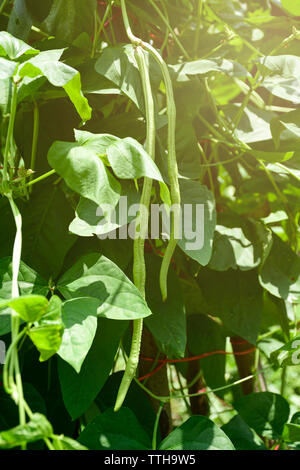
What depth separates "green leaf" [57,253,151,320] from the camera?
0.45 m

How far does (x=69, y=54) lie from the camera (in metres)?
0.61

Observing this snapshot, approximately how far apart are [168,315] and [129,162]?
242mm

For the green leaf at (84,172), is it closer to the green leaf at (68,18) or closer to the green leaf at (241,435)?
the green leaf at (68,18)

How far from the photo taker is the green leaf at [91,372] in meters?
0.51

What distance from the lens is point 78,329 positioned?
415 mm

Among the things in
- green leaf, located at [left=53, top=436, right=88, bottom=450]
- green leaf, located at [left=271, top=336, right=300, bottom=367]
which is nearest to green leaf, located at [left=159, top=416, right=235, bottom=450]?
green leaf, located at [left=271, top=336, right=300, bottom=367]

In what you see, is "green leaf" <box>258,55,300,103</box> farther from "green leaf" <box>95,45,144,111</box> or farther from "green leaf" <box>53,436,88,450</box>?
"green leaf" <box>53,436,88,450</box>

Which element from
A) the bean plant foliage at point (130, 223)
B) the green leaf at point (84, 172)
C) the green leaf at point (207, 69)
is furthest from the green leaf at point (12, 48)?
the green leaf at point (207, 69)

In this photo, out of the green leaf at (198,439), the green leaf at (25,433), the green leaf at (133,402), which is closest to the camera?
the green leaf at (25,433)

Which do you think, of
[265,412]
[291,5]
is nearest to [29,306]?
[265,412]

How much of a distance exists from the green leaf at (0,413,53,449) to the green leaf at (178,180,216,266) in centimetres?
23
